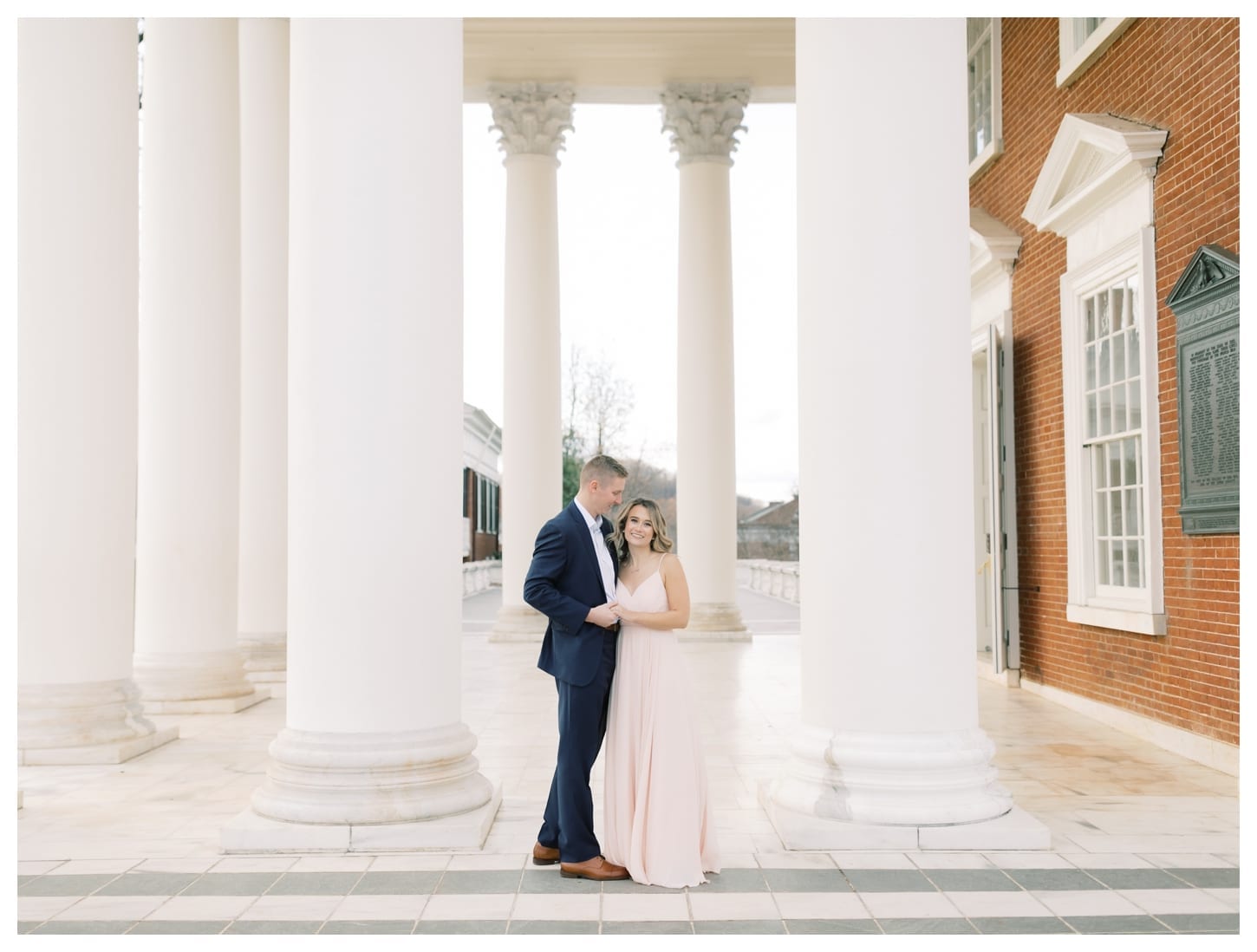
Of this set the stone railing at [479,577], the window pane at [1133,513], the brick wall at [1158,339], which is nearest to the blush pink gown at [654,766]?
the brick wall at [1158,339]

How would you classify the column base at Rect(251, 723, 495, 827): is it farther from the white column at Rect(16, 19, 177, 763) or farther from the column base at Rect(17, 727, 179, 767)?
the white column at Rect(16, 19, 177, 763)

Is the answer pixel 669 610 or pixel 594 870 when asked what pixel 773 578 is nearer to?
pixel 669 610

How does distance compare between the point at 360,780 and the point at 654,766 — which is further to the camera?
the point at 360,780

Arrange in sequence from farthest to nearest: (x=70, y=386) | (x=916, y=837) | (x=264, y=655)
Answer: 1. (x=264, y=655)
2. (x=70, y=386)
3. (x=916, y=837)

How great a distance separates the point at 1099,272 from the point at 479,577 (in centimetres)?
5899

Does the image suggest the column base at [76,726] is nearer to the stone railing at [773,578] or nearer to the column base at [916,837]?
the column base at [916,837]

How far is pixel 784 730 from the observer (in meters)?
18.7

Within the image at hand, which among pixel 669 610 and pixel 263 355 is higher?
pixel 263 355

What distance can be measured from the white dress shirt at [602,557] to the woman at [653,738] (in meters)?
0.08

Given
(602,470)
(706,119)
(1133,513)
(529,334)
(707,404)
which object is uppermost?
(706,119)

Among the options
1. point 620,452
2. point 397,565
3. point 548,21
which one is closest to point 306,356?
point 397,565

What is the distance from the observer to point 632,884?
10211 mm

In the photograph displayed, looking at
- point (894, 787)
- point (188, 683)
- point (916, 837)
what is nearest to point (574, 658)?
point (894, 787)

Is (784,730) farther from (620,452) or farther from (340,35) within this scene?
(620,452)
